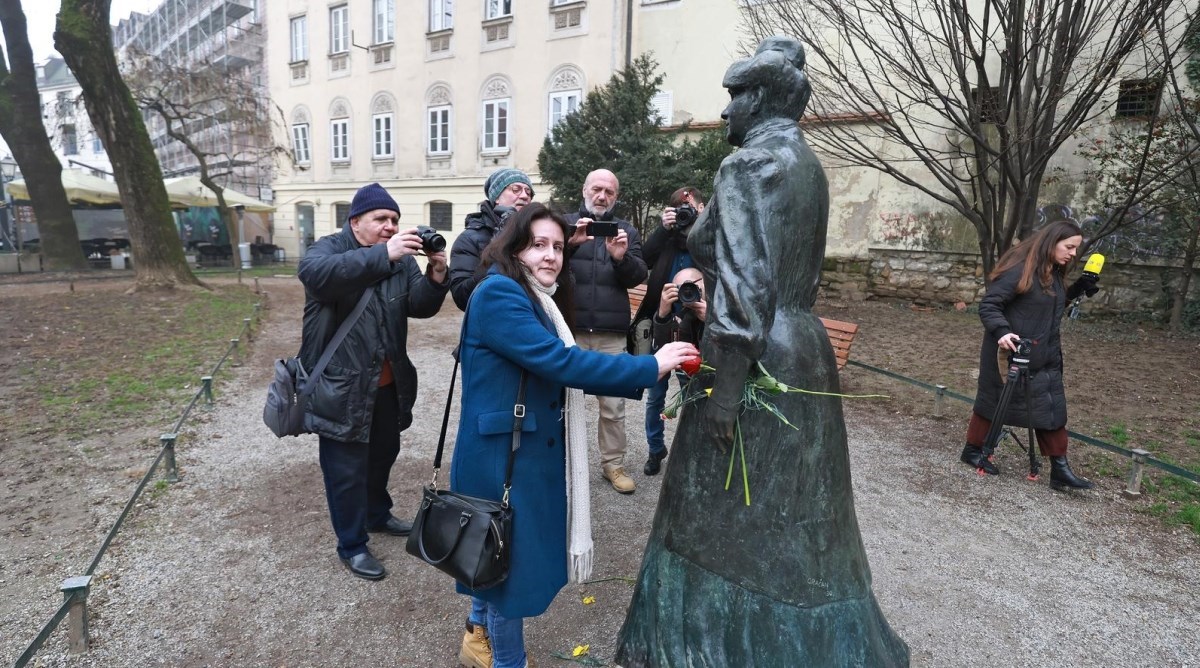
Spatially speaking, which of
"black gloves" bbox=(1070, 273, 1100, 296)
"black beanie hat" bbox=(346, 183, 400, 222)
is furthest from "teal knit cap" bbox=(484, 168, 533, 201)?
"black gloves" bbox=(1070, 273, 1100, 296)

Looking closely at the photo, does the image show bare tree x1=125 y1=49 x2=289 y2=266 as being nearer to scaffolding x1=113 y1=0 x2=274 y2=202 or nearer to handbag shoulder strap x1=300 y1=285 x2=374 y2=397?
scaffolding x1=113 y1=0 x2=274 y2=202

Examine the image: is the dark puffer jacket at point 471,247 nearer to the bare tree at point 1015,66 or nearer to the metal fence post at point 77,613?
the metal fence post at point 77,613

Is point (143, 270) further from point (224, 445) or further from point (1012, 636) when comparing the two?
point (1012, 636)

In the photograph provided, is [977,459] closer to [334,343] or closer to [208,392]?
[334,343]

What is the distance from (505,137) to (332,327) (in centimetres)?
1579

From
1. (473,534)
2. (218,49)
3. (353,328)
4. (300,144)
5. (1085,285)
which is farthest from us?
(218,49)

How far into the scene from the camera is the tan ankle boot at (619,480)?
409 cm

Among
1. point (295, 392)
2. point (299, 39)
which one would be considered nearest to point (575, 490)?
point (295, 392)

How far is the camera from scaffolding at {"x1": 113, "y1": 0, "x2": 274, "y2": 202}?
87.3 ft

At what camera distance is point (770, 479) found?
1.79 meters

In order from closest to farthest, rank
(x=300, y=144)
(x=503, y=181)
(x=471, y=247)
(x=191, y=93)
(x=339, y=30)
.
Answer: (x=471, y=247) → (x=503, y=181) → (x=191, y=93) → (x=339, y=30) → (x=300, y=144)

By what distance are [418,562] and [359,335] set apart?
123cm

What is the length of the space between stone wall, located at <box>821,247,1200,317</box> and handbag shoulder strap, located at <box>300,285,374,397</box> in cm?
866

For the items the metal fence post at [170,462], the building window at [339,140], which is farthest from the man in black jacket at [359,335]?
the building window at [339,140]
